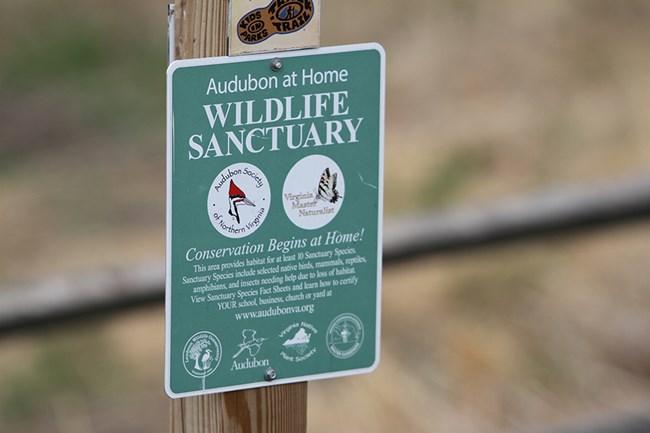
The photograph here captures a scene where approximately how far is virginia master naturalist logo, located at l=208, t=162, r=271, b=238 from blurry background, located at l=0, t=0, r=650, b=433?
1100 millimetres

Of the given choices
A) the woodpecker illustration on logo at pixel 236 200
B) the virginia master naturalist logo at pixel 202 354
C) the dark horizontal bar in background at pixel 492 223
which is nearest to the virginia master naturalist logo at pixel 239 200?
the woodpecker illustration on logo at pixel 236 200

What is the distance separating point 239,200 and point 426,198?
10.1 feet

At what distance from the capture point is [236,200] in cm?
127

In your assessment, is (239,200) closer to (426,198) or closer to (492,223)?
(492,223)

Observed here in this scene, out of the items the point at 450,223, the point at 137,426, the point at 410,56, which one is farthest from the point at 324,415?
the point at 410,56

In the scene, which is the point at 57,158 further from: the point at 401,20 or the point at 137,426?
the point at 137,426

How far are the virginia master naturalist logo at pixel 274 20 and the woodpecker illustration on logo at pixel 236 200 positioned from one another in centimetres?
16

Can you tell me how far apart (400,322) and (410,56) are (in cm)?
247

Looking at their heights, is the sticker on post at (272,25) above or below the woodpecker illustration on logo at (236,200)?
above

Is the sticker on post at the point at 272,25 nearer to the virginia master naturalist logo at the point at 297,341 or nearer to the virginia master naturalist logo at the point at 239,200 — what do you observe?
the virginia master naturalist logo at the point at 239,200

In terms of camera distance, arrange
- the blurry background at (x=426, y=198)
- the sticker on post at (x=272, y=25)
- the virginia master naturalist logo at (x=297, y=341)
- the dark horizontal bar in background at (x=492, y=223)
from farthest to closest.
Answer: the blurry background at (x=426, y=198) → the dark horizontal bar in background at (x=492, y=223) → the virginia master naturalist logo at (x=297, y=341) → the sticker on post at (x=272, y=25)

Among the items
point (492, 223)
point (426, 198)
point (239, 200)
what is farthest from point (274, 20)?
point (426, 198)

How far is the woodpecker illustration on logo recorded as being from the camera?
49.8 inches

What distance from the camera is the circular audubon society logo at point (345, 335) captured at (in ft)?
4.50
